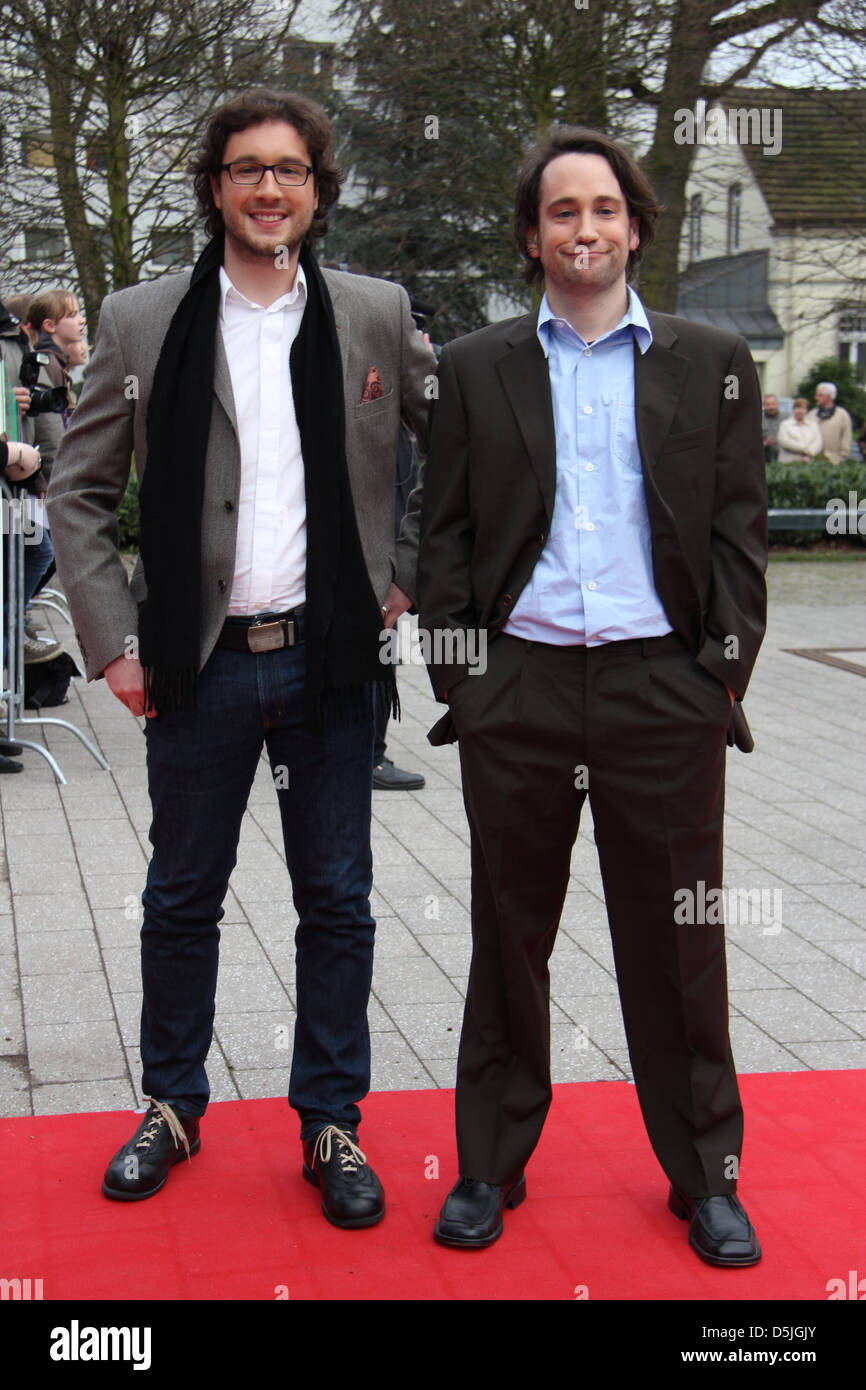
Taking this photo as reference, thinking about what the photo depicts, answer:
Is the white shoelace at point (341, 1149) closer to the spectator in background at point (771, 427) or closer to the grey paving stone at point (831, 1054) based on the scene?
the grey paving stone at point (831, 1054)

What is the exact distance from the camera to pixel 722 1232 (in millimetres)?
3062

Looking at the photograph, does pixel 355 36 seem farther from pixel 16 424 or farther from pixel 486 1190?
pixel 486 1190

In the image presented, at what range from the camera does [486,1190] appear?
318 cm

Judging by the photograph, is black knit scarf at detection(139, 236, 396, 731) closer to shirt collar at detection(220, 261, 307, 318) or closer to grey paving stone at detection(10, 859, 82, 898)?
shirt collar at detection(220, 261, 307, 318)

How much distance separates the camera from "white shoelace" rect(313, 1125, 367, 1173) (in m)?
3.26

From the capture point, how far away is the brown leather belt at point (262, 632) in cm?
318

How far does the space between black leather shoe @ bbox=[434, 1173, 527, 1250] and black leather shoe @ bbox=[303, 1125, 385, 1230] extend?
0.15 m

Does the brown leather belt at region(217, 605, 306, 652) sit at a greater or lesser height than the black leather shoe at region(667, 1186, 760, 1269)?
greater

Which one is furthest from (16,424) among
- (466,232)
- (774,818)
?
(466,232)

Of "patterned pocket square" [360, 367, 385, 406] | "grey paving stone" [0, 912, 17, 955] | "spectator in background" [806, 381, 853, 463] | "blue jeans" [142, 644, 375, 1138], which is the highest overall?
"spectator in background" [806, 381, 853, 463]

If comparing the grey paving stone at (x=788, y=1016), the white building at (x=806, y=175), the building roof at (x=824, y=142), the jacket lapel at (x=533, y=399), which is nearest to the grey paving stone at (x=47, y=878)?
the grey paving stone at (x=788, y=1016)

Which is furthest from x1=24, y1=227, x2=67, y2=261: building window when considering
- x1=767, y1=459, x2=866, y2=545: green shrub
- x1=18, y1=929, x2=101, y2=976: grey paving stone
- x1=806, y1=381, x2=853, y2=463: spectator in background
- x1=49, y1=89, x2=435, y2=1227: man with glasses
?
x1=49, y1=89, x2=435, y2=1227: man with glasses

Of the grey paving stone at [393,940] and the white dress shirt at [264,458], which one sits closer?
the white dress shirt at [264,458]

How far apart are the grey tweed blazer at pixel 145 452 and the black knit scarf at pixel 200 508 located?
0.13 ft
